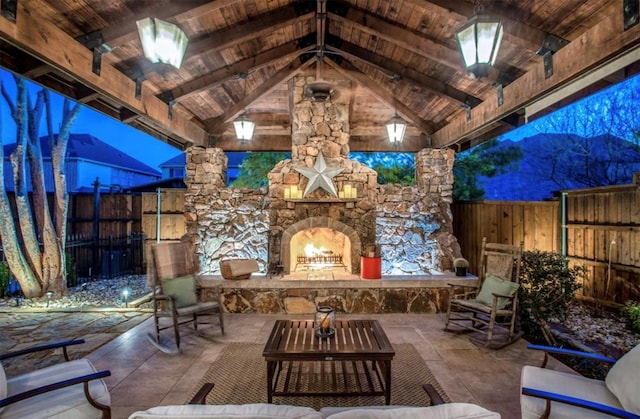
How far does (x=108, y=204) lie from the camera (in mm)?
8125

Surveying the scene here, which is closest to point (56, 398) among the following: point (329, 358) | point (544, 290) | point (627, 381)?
point (329, 358)

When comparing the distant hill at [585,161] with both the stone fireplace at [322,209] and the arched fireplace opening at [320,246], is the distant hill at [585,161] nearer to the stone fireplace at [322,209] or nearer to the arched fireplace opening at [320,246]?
the stone fireplace at [322,209]

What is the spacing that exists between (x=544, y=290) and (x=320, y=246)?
3.50m

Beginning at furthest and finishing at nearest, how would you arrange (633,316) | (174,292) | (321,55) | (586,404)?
(321,55) → (633,316) → (174,292) → (586,404)

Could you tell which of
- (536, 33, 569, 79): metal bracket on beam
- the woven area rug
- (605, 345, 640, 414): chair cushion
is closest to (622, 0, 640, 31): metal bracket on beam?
(536, 33, 569, 79): metal bracket on beam

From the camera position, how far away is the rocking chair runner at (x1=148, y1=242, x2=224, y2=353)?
375 centimetres

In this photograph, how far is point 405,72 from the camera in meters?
4.61

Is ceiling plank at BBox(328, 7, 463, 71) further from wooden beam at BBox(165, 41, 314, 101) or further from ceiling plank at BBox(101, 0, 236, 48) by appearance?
ceiling plank at BBox(101, 0, 236, 48)

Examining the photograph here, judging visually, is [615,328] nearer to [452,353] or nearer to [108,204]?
[452,353]

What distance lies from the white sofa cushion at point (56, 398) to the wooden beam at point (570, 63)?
4241 millimetres

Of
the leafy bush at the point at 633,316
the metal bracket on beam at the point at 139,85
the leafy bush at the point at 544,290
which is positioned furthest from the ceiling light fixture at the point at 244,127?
the leafy bush at the point at 633,316

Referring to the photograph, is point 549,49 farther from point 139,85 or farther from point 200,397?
point 139,85

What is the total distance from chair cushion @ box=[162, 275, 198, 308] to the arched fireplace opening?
164cm

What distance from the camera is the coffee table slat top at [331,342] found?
2.51 m
